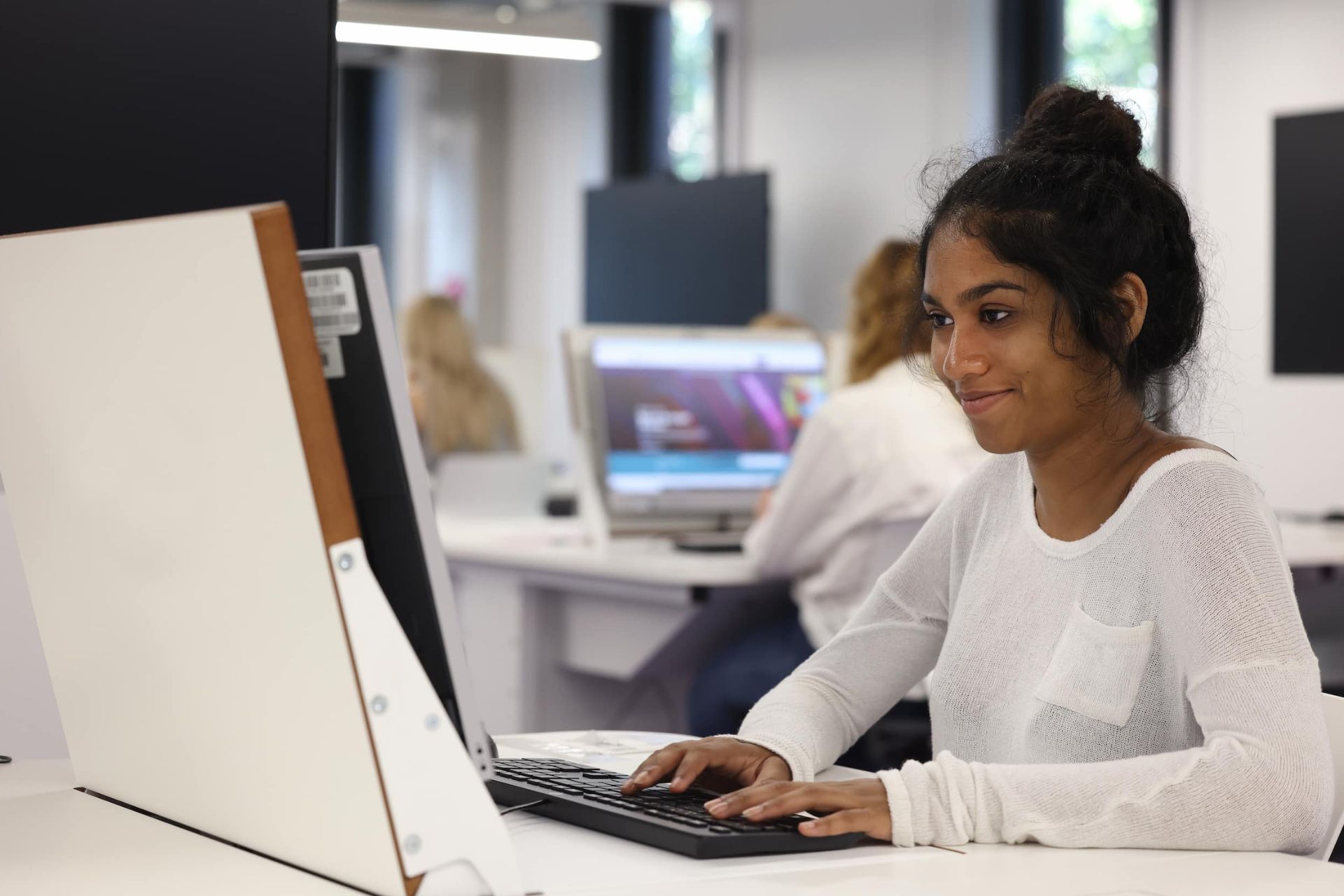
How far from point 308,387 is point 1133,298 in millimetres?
736

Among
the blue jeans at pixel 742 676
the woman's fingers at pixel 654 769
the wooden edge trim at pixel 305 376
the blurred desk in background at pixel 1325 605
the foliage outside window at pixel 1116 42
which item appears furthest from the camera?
the foliage outside window at pixel 1116 42

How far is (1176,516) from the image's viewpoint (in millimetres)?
1198

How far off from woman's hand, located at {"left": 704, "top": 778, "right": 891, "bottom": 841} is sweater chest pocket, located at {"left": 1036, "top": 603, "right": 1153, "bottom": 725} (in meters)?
0.23

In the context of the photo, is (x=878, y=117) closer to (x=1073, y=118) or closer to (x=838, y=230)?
(x=838, y=230)

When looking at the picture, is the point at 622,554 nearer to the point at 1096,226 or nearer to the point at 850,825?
the point at 1096,226

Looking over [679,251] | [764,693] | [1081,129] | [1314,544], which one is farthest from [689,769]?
[679,251]

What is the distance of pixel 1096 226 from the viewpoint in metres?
1.26

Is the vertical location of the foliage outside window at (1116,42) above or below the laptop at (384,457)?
above

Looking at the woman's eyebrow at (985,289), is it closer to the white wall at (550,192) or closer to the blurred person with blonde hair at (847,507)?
the blurred person with blonde hair at (847,507)

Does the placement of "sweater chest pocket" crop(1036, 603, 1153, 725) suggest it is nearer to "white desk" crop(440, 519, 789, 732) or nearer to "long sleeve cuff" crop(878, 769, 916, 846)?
"long sleeve cuff" crop(878, 769, 916, 846)

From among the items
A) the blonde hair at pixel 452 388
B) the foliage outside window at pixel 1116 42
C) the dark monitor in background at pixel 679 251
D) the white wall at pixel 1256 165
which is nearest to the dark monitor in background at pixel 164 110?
the blonde hair at pixel 452 388

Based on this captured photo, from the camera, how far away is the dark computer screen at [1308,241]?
336 cm

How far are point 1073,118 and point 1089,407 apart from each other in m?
0.24

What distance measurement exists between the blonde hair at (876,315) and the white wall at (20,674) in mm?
1957
